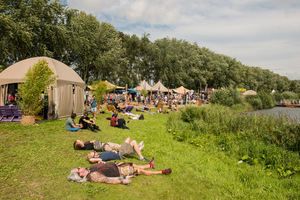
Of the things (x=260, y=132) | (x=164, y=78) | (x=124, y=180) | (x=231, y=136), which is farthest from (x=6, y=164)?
(x=164, y=78)

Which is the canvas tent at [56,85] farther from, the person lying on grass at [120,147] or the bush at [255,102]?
the bush at [255,102]

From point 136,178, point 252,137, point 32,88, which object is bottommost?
point 136,178

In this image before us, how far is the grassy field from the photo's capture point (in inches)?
159

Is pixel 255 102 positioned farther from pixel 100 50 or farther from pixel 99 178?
pixel 99 178

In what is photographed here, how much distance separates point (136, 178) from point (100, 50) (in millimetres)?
31056

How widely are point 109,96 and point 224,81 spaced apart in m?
39.0

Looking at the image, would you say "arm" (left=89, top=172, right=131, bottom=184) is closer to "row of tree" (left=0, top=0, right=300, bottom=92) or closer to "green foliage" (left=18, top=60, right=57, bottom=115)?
"green foliage" (left=18, top=60, right=57, bottom=115)

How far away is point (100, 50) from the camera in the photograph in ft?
108

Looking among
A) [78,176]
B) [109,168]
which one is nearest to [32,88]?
[78,176]

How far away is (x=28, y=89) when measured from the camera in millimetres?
9430

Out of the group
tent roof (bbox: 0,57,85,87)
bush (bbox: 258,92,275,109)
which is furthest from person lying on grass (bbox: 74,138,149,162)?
bush (bbox: 258,92,275,109)

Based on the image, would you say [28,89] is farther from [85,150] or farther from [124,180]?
[124,180]

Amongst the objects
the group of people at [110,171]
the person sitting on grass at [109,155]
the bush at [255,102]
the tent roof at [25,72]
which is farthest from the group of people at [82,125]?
the bush at [255,102]

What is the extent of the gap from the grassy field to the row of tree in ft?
48.2
